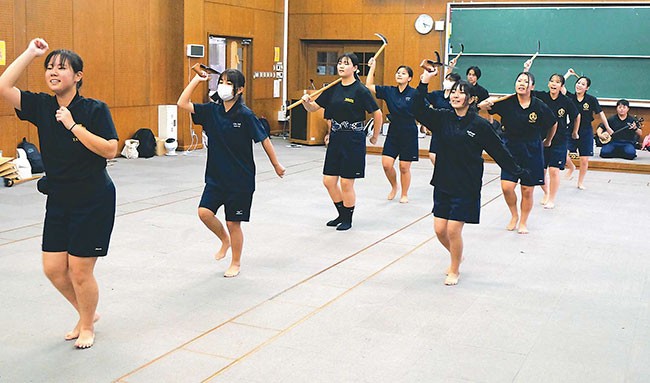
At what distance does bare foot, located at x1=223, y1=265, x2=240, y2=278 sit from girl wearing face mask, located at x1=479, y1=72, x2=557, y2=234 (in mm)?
3098

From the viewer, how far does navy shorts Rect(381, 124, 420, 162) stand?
390 inches

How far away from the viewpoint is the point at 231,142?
6.13m

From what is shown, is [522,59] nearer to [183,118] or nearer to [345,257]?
[183,118]

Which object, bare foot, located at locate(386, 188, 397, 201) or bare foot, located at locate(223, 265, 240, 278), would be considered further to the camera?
bare foot, located at locate(386, 188, 397, 201)

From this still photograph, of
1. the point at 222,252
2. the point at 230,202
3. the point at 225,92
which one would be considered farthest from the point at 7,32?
the point at 230,202

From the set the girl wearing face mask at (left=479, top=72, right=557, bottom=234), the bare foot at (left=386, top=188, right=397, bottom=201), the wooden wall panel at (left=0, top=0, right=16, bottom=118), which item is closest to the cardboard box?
the wooden wall panel at (left=0, top=0, right=16, bottom=118)

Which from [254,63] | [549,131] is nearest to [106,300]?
[549,131]

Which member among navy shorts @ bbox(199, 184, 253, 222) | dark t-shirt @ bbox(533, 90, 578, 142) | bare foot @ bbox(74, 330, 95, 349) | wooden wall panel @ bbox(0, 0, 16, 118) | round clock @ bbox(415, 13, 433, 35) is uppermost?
round clock @ bbox(415, 13, 433, 35)

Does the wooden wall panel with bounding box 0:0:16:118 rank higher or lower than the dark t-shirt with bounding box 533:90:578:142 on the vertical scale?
higher

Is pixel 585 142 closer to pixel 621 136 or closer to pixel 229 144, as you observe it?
pixel 621 136

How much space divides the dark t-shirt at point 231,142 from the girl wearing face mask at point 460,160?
1.38 meters

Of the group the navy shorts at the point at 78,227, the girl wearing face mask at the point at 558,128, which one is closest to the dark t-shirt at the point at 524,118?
the girl wearing face mask at the point at 558,128

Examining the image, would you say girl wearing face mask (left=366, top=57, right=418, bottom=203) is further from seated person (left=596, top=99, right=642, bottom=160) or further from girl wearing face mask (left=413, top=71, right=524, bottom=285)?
seated person (left=596, top=99, right=642, bottom=160)

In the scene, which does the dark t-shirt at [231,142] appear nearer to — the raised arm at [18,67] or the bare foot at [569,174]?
the raised arm at [18,67]
